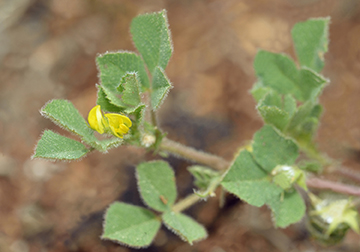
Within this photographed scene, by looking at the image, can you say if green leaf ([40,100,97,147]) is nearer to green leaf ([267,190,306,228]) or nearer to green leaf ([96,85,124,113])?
green leaf ([96,85,124,113])

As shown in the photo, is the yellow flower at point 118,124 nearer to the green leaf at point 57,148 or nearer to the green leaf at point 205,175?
the green leaf at point 57,148

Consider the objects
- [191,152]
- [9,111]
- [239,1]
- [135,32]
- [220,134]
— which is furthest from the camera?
[239,1]

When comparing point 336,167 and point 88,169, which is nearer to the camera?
point 336,167

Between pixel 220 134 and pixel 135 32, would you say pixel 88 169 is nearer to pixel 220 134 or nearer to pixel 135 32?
pixel 220 134

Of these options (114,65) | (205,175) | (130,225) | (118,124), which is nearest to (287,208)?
(205,175)

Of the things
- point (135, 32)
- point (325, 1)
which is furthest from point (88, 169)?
point (325, 1)

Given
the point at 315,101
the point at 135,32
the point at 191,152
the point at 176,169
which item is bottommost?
the point at 176,169
